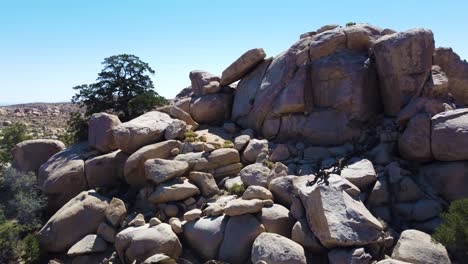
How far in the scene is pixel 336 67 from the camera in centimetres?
2561

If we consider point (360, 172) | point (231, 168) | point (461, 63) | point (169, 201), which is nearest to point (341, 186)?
point (360, 172)

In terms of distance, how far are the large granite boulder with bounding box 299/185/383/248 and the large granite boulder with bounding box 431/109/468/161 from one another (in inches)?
248

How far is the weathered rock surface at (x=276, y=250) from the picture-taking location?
16.4 meters

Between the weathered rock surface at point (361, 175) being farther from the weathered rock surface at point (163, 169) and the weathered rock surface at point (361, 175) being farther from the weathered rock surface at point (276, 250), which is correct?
the weathered rock surface at point (163, 169)

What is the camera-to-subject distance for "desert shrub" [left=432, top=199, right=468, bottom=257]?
49.9ft

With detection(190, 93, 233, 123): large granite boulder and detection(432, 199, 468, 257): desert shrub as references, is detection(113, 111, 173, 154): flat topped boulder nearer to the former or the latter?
detection(190, 93, 233, 123): large granite boulder

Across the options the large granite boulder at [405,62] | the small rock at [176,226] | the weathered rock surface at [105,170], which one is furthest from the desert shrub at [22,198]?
the large granite boulder at [405,62]

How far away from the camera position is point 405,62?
2402cm

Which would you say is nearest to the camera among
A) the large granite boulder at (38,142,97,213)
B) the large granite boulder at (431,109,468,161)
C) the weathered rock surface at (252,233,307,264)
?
the weathered rock surface at (252,233,307,264)

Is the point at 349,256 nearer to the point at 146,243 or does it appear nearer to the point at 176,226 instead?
the point at 176,226

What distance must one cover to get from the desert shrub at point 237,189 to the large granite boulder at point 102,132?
9860 millimetres

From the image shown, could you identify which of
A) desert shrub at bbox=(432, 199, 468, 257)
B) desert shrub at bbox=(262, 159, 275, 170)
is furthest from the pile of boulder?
desert shrub at bbox=(432, 199, 468, 257)

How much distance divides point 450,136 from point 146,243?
16.6 metres

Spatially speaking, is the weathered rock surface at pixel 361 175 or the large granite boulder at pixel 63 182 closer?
the weathered rock surface at pixel 361 175
